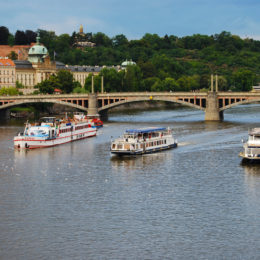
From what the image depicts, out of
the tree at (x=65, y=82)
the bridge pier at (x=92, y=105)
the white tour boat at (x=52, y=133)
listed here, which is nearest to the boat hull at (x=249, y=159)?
the white tour boat at (x=52, y=133)

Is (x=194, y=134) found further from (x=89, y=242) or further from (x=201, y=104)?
(x=89, y=242)

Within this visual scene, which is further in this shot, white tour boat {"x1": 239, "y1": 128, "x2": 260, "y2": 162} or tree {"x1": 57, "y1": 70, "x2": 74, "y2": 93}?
tree {"x1": 57, "y1": 70, "x2": 74, "y2": 93}

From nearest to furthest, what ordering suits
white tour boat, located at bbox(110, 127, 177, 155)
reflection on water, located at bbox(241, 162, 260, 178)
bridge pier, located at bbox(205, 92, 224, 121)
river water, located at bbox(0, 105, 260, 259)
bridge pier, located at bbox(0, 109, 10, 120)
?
1. river water, located at bbox(0, 105, 260, 259)
2. reflection on water, located at bbox(241, 162, 260, 178)
3. white tour boat, located at bbox(110, 127, 177, 155)
4. bridge pier, located at bbox(205, 92, 224, 121)
5. bridge pier, located at bbox(0, 109, 10, 120)

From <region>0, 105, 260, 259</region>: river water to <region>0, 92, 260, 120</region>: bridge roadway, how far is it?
137 ft

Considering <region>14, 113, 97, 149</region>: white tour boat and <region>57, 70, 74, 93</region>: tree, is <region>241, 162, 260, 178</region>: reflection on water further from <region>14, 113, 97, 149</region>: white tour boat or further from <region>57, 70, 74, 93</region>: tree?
<region>57, 70, 74, 93</region>: tree

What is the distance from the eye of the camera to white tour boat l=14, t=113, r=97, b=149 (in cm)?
9731

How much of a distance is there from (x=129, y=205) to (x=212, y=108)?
255ft

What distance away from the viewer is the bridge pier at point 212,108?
446ft

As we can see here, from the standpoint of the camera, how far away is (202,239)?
169 feet

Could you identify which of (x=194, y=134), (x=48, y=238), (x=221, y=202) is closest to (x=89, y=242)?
(x=48, y=238)

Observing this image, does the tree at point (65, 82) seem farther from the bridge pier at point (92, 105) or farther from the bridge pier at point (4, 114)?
the bridge pier at point (92, 105)

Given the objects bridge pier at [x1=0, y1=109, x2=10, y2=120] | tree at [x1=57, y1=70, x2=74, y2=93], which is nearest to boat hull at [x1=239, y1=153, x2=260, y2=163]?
bridge pier at [x1=0, y1=109, x2=10, y2=120]

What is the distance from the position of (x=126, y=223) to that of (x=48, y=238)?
625 cm

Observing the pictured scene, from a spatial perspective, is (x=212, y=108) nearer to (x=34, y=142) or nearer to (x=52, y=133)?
(x=52, y=133)
